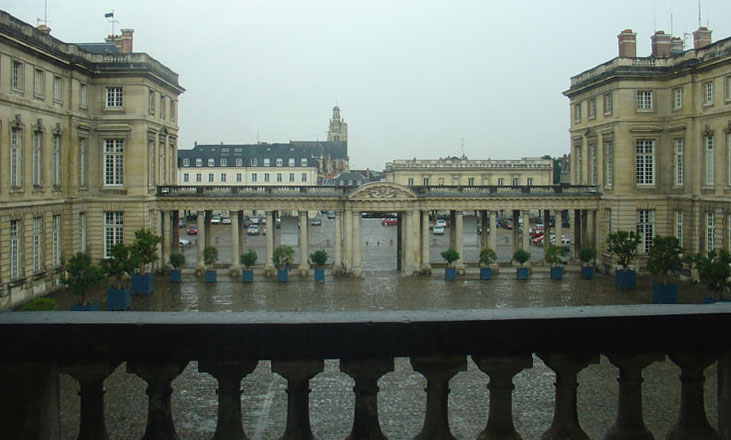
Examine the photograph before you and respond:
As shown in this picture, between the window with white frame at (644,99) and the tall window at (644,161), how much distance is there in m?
2.16

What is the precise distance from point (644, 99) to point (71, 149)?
35.5m

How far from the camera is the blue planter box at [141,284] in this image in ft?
121

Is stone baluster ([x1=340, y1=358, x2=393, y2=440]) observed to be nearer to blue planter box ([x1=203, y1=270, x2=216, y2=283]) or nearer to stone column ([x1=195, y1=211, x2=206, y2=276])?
blue planter box ([x1=203, y1=270, x2=216, y2=283])

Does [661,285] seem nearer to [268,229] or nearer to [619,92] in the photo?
[619,92]

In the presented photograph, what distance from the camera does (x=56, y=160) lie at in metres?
39.1

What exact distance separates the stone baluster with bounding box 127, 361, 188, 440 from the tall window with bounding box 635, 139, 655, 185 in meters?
45.9

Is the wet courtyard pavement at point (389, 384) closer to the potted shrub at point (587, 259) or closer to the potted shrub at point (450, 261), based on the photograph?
the potted shrub at point (450, 261)

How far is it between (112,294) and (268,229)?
58.2 feet

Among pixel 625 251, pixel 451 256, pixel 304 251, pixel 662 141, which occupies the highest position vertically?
pixel 662 141

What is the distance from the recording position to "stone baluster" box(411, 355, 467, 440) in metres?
4.15

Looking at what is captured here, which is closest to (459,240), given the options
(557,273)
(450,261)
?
(450,261)

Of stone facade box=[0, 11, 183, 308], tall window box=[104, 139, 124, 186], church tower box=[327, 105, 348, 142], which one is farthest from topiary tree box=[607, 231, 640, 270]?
church tower box=[327, 105, 348, 142]

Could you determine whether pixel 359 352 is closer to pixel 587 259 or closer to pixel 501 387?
pixel 501 387

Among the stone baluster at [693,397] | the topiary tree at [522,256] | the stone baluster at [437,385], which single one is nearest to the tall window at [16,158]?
the topiary tree at [522,256]
